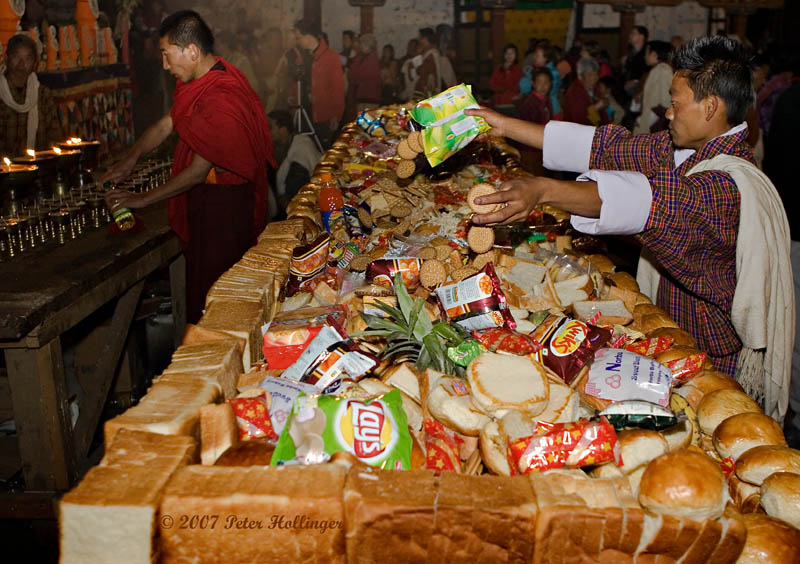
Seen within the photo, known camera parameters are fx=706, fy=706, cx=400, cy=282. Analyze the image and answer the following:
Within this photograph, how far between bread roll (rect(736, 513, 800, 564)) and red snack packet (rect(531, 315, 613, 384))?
51 centimetres

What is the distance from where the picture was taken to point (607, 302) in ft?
7.33

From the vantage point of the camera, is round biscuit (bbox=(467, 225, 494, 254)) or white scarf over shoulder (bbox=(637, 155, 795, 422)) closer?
white scarf over shoulder (bbox=(637, 155, 795, 422))

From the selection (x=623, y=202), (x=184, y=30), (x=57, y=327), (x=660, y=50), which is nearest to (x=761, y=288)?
(x=623, y=202)

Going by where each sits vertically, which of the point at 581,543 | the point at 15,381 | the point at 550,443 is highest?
the point at 550,443

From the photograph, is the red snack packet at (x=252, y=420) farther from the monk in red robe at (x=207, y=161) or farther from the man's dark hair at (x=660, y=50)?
the man's dark hair at (x=660, y=50)

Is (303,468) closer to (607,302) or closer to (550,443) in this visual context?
Answer: (550,443)

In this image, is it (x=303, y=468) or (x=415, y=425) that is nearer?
(x=303, y=468)

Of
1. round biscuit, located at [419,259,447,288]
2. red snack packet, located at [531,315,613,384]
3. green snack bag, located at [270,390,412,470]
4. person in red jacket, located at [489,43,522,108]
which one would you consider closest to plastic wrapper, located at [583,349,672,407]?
red snack packet, located at [531,315,613,384]

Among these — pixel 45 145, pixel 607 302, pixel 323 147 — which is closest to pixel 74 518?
pixel 607 302

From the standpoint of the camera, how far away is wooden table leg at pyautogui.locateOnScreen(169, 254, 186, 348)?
16.1 ft

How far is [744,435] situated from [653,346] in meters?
0.40

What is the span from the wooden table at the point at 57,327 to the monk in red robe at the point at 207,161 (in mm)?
309

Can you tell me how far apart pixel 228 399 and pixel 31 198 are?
10.1 ft

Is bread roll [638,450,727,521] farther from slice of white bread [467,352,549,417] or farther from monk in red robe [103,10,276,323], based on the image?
monk in red robe [103,10,276,323]
